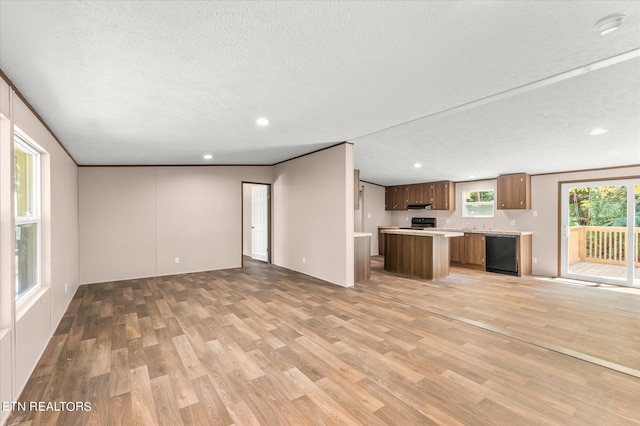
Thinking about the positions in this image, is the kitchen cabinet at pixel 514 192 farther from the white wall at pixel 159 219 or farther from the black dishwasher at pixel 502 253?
the white wall at pixel 159 219

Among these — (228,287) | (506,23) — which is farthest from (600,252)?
(228,287)

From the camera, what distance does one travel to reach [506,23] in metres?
1.72

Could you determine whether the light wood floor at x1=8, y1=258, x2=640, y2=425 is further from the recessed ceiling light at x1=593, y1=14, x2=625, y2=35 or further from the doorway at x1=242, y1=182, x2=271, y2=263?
the doorway at x1=242, y1=182, x2=271, y2=263

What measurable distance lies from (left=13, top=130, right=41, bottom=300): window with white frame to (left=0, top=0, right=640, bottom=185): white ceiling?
1.45 ft

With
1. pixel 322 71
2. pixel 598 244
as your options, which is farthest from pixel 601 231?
pixel 322 71

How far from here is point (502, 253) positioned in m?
6.33

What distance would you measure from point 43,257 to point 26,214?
609 mm

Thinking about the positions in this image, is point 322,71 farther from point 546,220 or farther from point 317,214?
point 546,220

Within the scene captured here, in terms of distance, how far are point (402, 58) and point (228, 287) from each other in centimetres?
437

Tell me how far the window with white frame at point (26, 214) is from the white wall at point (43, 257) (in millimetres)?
72

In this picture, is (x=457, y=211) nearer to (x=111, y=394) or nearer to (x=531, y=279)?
(x=531, y=279)

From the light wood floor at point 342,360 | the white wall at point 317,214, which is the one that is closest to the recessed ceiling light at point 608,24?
the light wood floor at point 342,360

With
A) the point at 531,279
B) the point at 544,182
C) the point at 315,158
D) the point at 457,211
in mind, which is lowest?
the point at 531,279

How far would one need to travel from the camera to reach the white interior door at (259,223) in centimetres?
749
